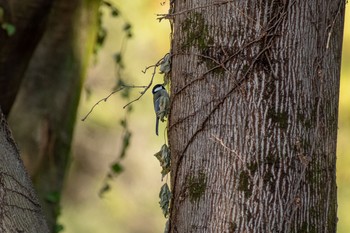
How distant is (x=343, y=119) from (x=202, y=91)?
8649 millimetres

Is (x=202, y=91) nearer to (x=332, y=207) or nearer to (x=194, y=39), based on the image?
(x=194, y=39)

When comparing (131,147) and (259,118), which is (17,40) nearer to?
(259,118)

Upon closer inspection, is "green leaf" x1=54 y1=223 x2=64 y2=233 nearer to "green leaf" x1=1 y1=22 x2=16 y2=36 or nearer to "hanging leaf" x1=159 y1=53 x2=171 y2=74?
"green leaf" x1=1 y1=22 x2=16 y2=36

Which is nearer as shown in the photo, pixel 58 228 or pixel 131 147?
pixel 58 228

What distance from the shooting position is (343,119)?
39.4 ft

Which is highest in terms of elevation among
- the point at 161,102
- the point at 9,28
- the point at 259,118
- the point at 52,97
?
the point at 52,97

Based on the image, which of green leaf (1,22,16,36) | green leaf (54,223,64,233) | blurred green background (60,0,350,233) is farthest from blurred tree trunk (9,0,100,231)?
blurred green background (60,0,350,233)

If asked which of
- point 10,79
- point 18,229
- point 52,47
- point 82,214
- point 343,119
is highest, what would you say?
point 343,119

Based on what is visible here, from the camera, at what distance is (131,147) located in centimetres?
1345

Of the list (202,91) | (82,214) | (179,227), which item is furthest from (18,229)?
(82,214)

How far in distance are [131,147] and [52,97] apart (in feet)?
22.4

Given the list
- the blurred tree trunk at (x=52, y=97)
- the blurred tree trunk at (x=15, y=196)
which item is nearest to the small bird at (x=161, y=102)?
the blurred tree trunk at (x=15, y=196)

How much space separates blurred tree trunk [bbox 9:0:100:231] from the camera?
658 cm

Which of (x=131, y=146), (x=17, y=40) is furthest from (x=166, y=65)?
(x=131, y=146)
